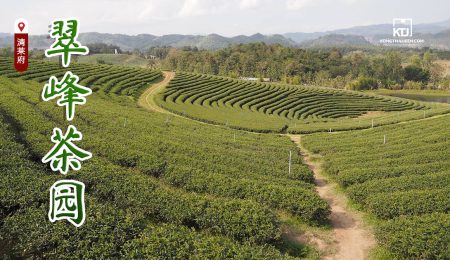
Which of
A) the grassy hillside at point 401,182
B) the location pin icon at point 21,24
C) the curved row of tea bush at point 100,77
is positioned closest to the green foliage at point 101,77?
the curved row of tea bush at point 100,77

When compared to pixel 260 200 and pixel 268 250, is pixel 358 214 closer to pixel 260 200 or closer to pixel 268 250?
pixel 260 200

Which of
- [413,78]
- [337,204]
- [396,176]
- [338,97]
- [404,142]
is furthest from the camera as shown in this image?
[413,78]

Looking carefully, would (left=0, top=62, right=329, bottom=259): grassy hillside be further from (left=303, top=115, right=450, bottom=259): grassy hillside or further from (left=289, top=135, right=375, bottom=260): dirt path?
(left=303, top=115, right=450, bottom=259): grassy hillside

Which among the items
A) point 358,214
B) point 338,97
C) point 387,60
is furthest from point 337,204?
point 387,60

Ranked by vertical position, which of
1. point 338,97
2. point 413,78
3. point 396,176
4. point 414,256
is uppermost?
point 413,78

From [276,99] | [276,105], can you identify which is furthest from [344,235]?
[276,99]

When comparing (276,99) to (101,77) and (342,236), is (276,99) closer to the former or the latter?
(101,77)

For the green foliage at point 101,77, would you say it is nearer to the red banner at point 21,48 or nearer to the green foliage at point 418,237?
the red banner at point 21,48
